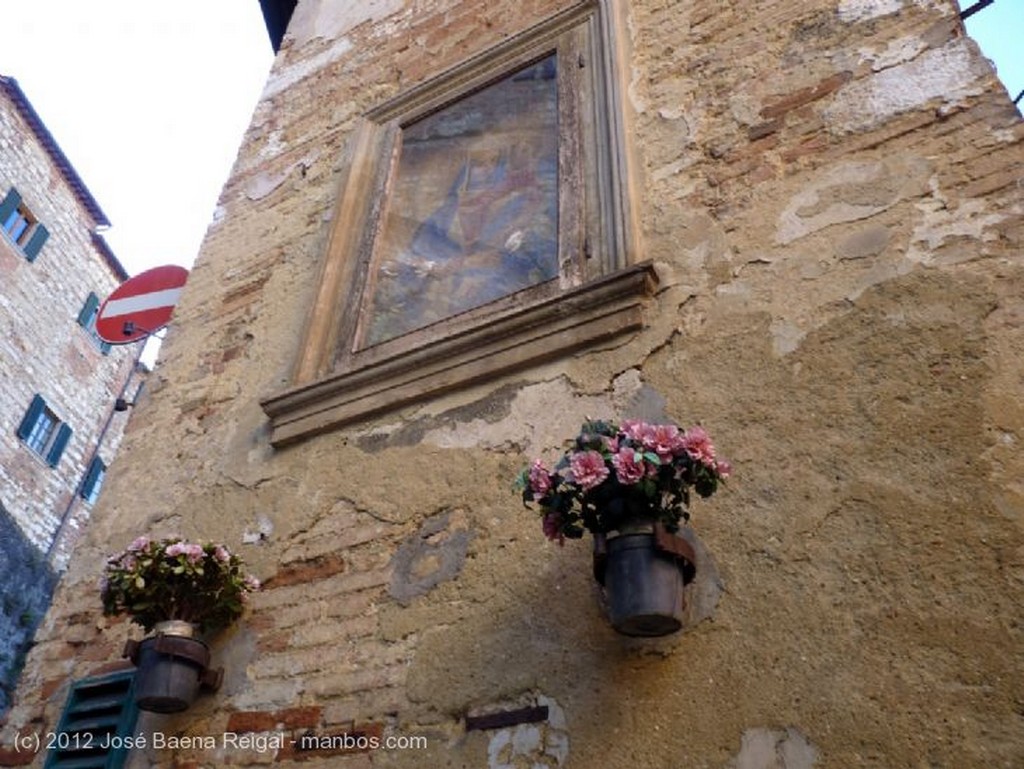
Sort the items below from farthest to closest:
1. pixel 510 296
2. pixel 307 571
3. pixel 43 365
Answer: pixel 43 365
pixel 510 296
pixel 307 571

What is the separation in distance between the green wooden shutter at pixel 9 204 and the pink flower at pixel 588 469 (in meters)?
14.0

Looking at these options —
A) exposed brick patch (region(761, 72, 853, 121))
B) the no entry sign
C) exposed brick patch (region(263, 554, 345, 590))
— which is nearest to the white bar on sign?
the no entry sign

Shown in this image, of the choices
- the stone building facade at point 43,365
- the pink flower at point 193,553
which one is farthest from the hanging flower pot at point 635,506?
the stone building facade at point 43,365

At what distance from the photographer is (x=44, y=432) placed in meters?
13.0

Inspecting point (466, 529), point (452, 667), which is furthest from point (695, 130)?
point (452, 667)

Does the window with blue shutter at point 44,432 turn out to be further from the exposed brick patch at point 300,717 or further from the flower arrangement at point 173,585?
the exposed brick patch at point 300,717

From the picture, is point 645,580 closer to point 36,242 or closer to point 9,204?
point 9,204

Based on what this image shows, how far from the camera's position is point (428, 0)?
15.3 feet

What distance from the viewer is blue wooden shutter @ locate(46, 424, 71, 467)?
513 inches

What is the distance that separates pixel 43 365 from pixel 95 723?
12367 mm

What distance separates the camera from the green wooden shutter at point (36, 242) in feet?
43.7

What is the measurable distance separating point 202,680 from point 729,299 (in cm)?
193

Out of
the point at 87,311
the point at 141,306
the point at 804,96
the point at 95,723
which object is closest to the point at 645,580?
the point at 804,96

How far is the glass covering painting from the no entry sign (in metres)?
1.46
